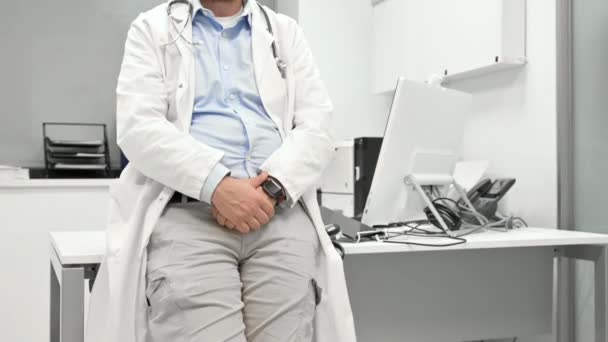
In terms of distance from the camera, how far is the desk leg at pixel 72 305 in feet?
4.28

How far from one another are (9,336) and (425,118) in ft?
7.38

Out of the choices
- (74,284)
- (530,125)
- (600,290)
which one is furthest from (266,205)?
(530,125)

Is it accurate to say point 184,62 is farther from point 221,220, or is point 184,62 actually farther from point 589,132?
point 589,132

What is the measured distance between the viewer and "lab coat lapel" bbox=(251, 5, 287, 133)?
148 centimetres

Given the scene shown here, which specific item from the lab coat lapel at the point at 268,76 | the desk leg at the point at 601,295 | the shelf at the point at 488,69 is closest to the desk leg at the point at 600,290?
the desk leg at the point at 601,295

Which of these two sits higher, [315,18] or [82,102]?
[315,18]

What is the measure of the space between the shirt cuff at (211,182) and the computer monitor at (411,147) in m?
0.52

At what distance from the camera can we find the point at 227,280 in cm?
119

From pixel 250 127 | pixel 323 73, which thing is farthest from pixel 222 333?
pixel 323 73

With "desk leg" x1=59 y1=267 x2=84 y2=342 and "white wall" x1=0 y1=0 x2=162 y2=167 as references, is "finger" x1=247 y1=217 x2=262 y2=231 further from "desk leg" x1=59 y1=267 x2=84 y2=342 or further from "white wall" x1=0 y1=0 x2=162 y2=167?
"white wall" x1=0 y1=0 x2=162 y2=167

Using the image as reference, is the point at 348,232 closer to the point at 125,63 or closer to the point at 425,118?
the point at 425,118

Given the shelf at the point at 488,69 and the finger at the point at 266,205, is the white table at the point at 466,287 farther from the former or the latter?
the shelf at the point at 488,69

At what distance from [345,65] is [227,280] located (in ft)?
8.87

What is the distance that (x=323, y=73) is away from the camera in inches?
144
